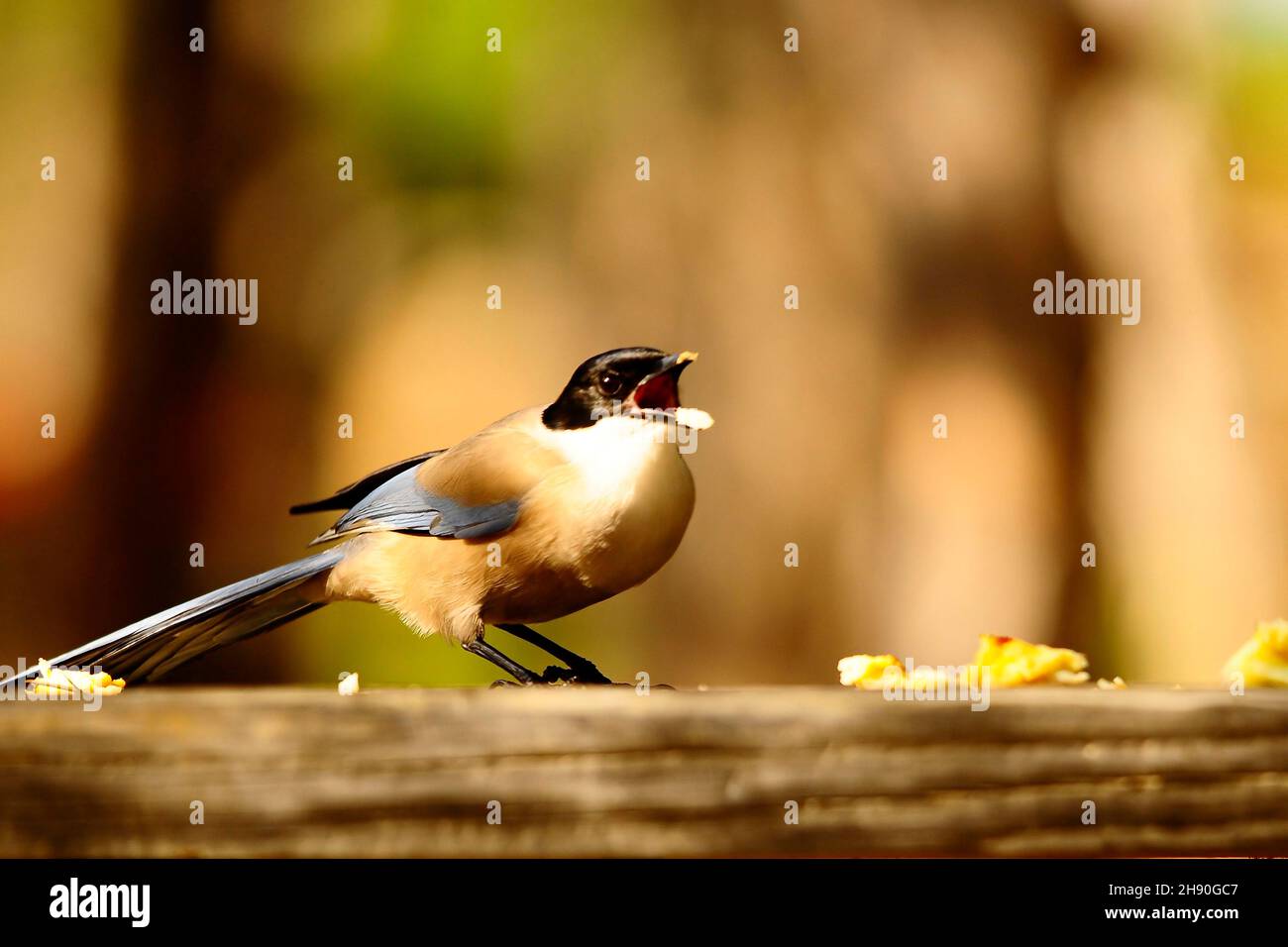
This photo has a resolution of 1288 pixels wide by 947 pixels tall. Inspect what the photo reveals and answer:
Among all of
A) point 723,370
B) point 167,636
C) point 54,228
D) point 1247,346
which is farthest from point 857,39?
point 167,636

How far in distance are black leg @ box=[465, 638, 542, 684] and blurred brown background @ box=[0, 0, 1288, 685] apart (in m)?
1.33

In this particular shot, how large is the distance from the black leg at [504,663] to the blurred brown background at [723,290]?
1332 millimetres

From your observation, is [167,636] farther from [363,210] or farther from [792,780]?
[363,210]

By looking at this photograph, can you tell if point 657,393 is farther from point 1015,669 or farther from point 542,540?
point 1015,669

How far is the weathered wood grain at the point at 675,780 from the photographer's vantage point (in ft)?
3.44

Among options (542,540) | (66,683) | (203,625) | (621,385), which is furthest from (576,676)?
(66,683)

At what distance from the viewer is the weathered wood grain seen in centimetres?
105

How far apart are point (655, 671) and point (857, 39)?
1723 millimetres

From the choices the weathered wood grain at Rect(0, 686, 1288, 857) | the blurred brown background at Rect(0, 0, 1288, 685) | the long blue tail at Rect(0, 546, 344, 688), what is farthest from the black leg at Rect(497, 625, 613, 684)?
the blurred brown background at Rect(0, 0, 1288, 685)

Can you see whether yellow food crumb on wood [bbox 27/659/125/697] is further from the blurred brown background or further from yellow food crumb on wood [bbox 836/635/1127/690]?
the blurred brown background

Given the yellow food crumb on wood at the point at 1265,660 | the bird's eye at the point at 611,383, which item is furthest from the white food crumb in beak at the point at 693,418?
the yellow food crumb on wood at the point at 1265,660

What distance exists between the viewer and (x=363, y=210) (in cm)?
354

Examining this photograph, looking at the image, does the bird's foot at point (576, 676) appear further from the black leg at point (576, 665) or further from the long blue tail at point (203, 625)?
the long blue tail at point (203, 625)

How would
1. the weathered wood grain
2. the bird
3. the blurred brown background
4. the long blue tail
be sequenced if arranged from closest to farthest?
1. the weathered wood grain
2. the long blue tail
3. the bird
4. the blurred brown background
